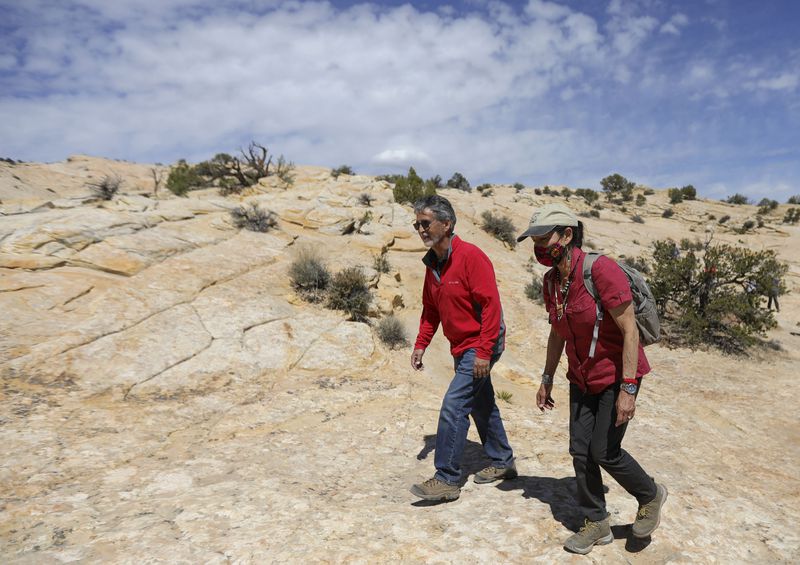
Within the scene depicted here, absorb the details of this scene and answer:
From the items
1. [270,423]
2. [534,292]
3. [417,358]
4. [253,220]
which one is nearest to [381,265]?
[253,220]

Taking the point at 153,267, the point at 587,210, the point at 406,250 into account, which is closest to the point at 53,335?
the point at 153,267

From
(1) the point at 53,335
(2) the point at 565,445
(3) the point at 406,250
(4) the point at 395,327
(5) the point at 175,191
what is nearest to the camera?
(2) the point at 565,445

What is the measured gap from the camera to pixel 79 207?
9219mm

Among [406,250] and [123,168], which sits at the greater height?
[123,168]

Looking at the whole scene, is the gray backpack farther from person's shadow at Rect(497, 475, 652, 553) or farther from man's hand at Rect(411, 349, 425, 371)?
man's hand at Rect(411, 349, 425, 371)

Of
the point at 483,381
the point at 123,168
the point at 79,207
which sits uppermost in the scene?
the point at 123,168

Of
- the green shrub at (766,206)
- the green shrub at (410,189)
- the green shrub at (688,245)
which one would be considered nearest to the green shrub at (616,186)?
the green shrub at (766,206)

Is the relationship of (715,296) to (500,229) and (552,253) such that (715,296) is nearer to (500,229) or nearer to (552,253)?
(500,229)

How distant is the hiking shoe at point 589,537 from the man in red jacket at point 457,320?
92cm

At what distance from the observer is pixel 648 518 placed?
9.24 feet

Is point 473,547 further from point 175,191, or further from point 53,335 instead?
point 175,191

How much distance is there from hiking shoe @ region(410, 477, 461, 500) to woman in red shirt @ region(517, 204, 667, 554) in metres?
0.92

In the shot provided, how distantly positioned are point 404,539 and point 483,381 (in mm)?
1242

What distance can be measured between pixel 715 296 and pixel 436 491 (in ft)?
29.9
